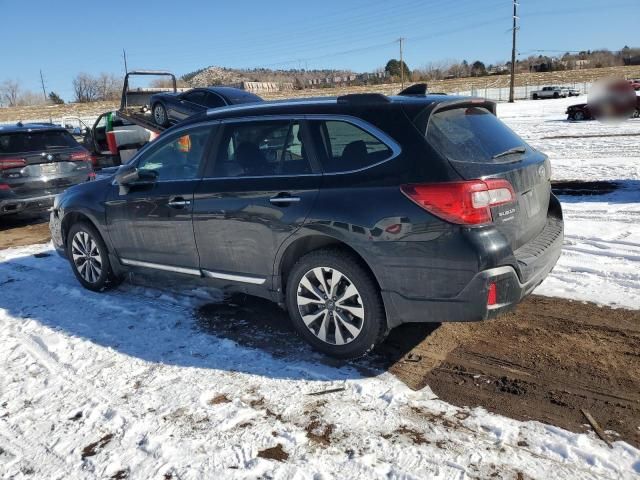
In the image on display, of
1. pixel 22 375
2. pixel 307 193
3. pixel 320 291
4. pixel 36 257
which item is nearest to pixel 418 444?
pixel 320 291

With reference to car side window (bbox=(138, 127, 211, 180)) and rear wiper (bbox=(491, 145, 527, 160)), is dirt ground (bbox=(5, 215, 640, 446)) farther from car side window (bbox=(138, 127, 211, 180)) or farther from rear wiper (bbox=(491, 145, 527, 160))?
rear wiper (bbox=(491, 145, 527, 160))

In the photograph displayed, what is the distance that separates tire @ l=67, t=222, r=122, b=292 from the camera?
219 inches

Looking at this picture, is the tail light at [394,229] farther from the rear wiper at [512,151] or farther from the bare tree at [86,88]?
the bare tree at [86,88]

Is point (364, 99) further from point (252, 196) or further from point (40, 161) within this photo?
point (40, 161)

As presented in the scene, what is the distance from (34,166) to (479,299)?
812 cm

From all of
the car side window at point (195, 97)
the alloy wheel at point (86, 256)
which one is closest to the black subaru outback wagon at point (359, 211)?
the alloy wheel at point (86, 256)

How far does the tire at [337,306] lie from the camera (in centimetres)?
366

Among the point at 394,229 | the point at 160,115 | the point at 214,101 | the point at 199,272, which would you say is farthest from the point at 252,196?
the point at 160,115

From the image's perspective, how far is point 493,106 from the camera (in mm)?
4312

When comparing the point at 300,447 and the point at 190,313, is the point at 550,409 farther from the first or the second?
the point at 190,313

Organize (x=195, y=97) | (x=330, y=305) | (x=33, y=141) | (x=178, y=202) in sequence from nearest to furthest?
1. (x=330, y=305)
2. (x=178, y=202)
3. (x=33, y=141)
4. (x=195, y=97)

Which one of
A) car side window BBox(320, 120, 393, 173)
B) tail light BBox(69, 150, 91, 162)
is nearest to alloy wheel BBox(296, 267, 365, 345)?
car side window BBox(320, 120, 393, 173)

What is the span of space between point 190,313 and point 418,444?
8.71 feet

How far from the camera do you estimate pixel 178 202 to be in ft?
15.3
